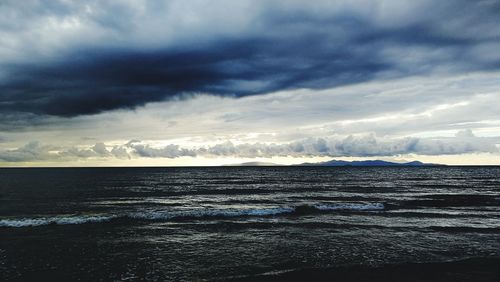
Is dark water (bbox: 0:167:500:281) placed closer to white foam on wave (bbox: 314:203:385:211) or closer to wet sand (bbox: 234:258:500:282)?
wet sand (bbox: 234:258:500:282)

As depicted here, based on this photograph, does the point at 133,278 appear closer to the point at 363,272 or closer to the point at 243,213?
the point at 363,272

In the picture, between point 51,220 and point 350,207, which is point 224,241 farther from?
point 350,207

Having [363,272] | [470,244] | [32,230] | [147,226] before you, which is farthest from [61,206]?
[470,244]

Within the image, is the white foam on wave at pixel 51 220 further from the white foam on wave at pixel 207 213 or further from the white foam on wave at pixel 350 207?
the white foam on wave at pixel 350 207

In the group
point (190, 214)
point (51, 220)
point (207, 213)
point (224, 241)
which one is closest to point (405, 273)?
point (224, 241)

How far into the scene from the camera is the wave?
32.8 m

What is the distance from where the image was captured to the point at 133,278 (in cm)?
1709

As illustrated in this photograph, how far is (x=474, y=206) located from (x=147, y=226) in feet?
141

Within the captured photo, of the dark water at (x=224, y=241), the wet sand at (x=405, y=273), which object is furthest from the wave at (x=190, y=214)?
the wet sand at (x=405, y=273)

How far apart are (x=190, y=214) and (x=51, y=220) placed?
14043 millimetres

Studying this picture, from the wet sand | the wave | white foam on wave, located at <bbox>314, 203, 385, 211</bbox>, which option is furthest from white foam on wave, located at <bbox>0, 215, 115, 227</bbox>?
white foam on wave, located at <bbox>314, 203, 385, 211</bbox>

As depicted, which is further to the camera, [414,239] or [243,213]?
[243,213]

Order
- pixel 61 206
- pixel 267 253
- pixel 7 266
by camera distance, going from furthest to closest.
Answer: pixel 61 206, pixel 267 253, pixel 7 266

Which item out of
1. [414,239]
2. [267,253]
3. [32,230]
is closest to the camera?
[267,253]
